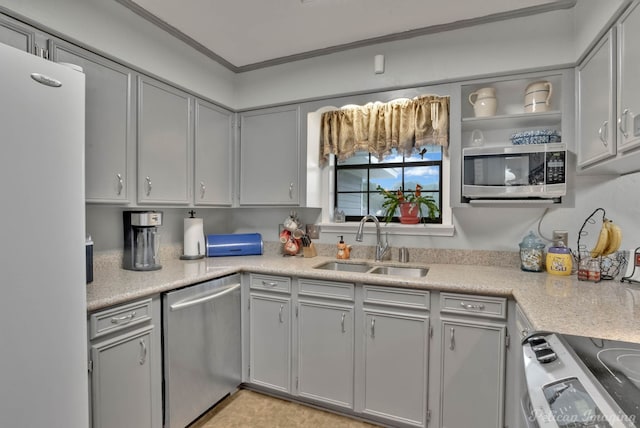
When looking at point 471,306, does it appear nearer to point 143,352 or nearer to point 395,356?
point 395,356

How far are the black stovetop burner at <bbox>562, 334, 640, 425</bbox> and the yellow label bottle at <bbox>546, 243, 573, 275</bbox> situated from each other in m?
1.10

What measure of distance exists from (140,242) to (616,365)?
2.37 metres

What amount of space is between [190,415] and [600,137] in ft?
8.89

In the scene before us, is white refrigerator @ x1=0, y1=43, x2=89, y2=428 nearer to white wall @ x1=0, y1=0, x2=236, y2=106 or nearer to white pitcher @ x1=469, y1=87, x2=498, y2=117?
white wall @ x1=0, y1=0, x2=236, y2=106

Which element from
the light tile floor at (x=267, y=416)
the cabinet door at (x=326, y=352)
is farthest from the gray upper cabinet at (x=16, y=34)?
the light tile floor at (x=267, y=416)

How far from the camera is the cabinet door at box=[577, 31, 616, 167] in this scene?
1.50 m

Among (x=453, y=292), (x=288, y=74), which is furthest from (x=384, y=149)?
(x=453, y=292)

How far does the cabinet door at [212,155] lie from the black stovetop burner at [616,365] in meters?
2.37

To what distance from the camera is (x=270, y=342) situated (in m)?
2.29

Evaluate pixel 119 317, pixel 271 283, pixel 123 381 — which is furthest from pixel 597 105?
pixel 123 381

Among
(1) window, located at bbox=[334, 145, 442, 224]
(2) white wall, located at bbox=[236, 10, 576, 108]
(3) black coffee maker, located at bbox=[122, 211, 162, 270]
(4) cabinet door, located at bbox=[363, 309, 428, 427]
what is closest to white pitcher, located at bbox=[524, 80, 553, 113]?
(2) white wall, located at bbox=[236, 10, 576, 108]

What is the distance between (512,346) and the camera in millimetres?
1655

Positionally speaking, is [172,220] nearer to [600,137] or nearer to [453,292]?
[453,292]

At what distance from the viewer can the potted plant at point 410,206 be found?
248cm
